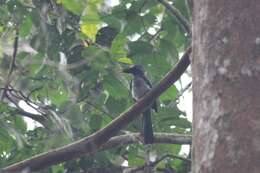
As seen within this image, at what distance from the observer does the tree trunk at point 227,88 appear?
181cm

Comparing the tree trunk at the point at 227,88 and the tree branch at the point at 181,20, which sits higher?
the tree branch at the point at 181,20

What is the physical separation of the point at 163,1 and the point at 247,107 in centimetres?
189

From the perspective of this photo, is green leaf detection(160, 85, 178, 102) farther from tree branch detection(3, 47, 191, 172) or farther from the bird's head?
tree branch detection(3, 47, 191, 172)

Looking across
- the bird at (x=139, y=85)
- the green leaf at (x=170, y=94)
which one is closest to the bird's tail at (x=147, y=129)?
the bird at (x=139, y=85)

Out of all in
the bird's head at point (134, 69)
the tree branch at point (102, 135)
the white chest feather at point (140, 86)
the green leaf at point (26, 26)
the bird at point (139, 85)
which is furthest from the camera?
the white chest feather at point (140, 86)

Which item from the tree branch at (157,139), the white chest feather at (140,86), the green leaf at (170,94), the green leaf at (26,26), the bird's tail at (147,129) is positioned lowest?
the tree branch at (157,139)

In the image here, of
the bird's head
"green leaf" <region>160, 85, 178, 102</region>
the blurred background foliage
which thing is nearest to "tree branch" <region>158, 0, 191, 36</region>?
the blurred background foliage

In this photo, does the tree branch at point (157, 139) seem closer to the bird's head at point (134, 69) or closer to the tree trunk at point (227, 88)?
the bird's head at point (134, 69)

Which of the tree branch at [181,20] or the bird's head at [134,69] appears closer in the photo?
the tree branch at [181,20]

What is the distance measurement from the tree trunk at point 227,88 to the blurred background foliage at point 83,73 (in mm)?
1748

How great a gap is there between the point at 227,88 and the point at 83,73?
227cm

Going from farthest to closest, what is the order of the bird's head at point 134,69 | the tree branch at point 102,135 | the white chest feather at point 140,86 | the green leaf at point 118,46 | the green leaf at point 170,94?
the white chest feather at point 140,86 < the bird's head at point 134,69 < the green leaf at point 170,94 < the green leaf at point 118,46 < the tree branch at point 102,135

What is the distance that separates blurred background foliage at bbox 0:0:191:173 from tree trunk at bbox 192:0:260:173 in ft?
5.73

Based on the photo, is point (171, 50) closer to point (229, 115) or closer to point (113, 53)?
point (113, 53)
